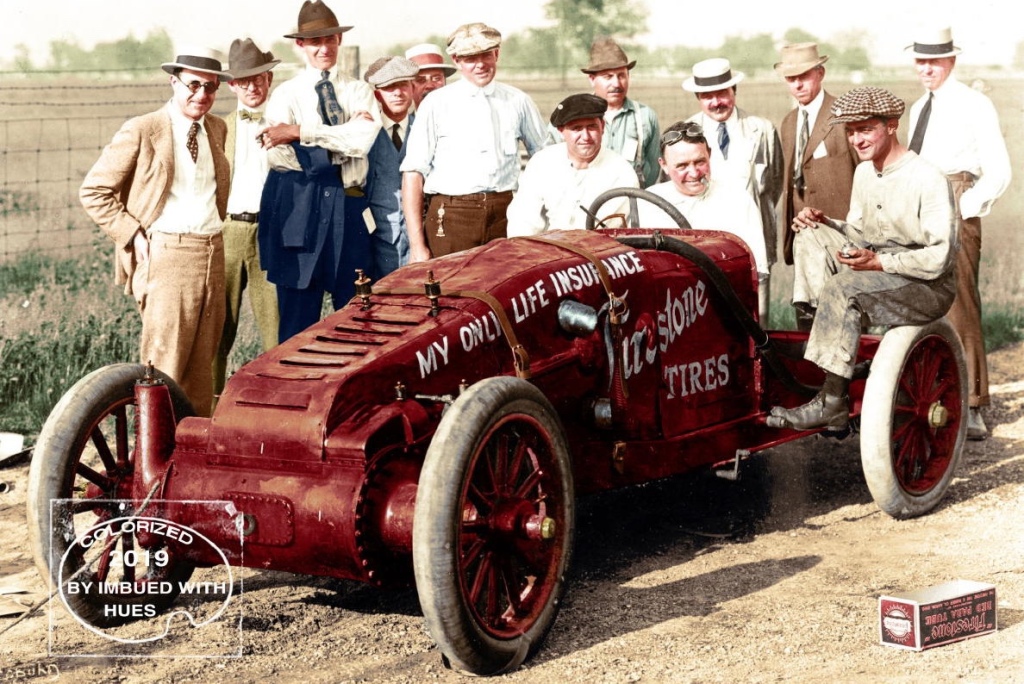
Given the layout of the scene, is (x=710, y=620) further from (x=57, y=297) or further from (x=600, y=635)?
(x=57, y=297)

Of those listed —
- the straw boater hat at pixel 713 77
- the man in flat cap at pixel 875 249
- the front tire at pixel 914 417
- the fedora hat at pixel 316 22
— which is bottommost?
the front tire at pixel 914 417

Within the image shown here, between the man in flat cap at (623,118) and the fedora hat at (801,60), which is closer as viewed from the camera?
the man in flat cap at (623,118)

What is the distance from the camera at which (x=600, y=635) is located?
5961 mm

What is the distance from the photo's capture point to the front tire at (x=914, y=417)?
23.9ft

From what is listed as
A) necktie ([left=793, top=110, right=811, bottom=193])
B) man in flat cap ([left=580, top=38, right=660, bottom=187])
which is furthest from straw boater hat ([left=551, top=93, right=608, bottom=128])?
necktie ([left=793, top=110, right=811, bottom=193])

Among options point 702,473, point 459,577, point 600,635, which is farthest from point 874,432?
point 459,577

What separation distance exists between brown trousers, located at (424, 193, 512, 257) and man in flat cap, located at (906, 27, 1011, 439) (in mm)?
2548

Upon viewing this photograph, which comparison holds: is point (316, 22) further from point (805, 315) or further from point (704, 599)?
point (704, 599)

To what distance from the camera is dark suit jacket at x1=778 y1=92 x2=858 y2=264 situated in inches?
357

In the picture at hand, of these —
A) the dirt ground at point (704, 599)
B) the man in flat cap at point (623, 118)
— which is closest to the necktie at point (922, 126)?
the man in flat cap at point (623, 118)

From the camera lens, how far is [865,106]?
7.14 m

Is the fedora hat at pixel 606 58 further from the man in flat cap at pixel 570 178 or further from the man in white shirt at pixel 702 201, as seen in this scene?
the man in flat cap at pixel 570 178

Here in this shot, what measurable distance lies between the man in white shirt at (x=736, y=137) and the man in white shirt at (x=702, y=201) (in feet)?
3.08

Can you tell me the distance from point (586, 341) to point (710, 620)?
4.03 ft
